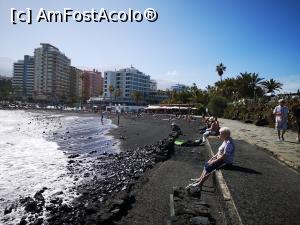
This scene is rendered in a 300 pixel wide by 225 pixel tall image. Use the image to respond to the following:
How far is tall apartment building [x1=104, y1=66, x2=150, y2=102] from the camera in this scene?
6590 inches

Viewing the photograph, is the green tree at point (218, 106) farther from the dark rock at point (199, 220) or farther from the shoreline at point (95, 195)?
the dark rock at point (199, 220)

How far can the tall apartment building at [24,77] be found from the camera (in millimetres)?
184375

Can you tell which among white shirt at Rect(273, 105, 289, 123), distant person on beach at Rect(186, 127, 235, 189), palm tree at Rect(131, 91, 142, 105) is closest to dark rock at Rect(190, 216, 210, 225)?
distant person on beach at Rect(186, 127, 235, 189)

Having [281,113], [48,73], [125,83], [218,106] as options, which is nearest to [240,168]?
[281,113]

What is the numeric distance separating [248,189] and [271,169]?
8.05 ft

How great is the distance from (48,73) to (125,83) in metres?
41.6

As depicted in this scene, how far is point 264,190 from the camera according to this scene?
23.2 ft

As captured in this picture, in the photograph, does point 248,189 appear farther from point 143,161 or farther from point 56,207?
point 143,161

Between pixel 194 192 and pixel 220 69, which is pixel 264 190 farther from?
pixel 220 69

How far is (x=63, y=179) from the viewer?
43.2ft

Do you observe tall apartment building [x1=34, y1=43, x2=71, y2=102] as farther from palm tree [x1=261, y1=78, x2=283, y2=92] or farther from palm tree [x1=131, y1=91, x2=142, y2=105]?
palm tree [x1=261, y1=78, x2=283, y2=92]

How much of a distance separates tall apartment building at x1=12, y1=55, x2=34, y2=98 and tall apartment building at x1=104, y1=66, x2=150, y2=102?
45.4 metres

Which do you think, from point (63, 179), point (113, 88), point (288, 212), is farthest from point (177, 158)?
point (113, 88)

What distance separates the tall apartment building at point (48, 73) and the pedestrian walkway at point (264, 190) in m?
171
